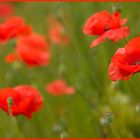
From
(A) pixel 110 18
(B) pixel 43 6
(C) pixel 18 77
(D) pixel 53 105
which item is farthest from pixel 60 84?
(B) pixel 43 6

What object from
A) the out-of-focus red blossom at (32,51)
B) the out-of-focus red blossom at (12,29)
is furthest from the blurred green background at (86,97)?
the out-of-focus red blossom at (12,29)

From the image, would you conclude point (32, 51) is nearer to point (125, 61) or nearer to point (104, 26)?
point (104, 26)

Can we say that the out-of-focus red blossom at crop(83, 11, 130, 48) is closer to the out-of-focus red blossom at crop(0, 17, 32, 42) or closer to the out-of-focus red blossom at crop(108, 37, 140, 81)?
the out-of-focus red blossom at crop(108, 37, 140, 81)

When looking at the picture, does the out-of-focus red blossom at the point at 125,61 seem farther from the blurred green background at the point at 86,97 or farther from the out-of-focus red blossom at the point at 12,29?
the out-of-focus red blossom at the point at 12,29

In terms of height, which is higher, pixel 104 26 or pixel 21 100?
pixel 104 26

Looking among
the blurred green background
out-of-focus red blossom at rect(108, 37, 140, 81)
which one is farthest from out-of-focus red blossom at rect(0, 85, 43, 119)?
out-of-focus red blossom at rect(108, 37, 140, 81)

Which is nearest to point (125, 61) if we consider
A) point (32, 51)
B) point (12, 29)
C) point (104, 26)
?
point (104, 26)

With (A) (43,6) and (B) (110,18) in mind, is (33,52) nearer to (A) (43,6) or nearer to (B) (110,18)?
(B) (110,18)
